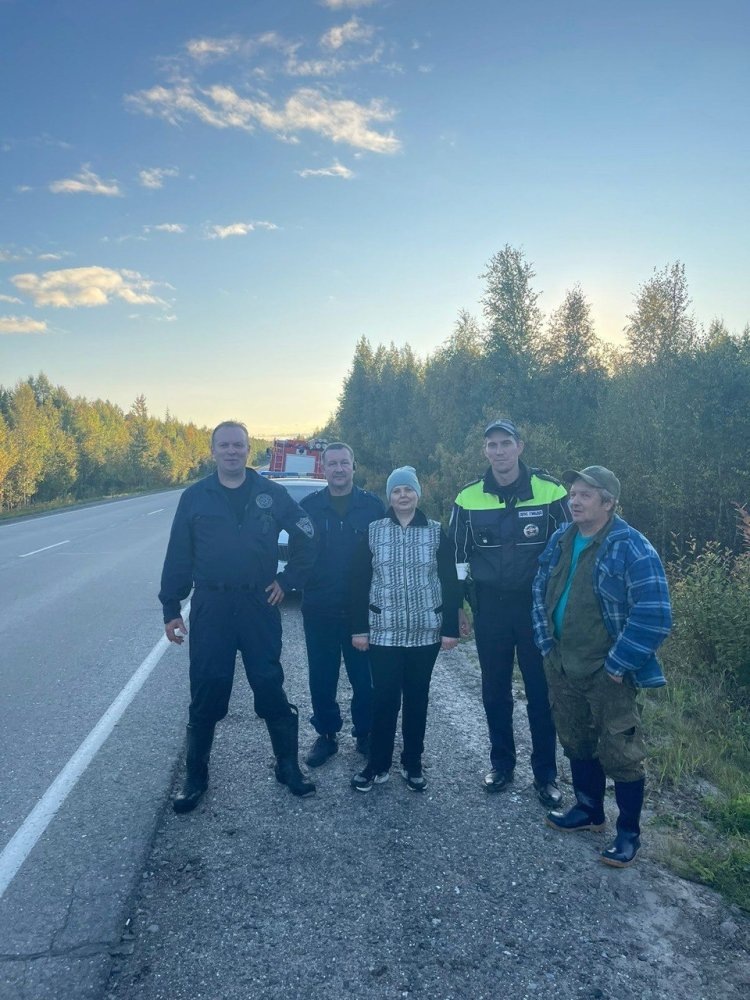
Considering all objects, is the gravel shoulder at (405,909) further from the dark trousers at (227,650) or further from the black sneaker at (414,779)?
the dark trousers at (227,650)

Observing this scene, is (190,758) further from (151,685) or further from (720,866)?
(720,866)

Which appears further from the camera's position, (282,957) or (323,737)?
(323,737)

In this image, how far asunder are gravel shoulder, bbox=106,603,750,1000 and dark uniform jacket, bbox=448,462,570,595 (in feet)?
4.37

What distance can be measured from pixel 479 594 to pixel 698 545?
1268 cm

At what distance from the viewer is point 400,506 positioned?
3.97 m

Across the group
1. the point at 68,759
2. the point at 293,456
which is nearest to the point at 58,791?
the point at 68,759

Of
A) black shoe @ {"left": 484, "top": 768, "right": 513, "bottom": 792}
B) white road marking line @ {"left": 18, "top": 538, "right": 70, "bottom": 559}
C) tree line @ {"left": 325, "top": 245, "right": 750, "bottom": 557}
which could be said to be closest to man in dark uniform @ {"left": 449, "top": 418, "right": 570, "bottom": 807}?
black shoe @ {"left": 484, "top": 768, "right": 513, "bottom": 792}

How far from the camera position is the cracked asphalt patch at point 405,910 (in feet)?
7.94

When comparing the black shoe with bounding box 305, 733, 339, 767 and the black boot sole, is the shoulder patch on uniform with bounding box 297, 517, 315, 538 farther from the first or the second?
the black boot sole

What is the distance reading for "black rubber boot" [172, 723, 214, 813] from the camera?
148 inches

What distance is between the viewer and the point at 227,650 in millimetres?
3889

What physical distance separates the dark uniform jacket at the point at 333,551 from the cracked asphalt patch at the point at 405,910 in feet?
3.89

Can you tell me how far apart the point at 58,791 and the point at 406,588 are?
8.00ft

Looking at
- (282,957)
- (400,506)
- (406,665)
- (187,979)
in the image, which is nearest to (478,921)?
(282,957)
